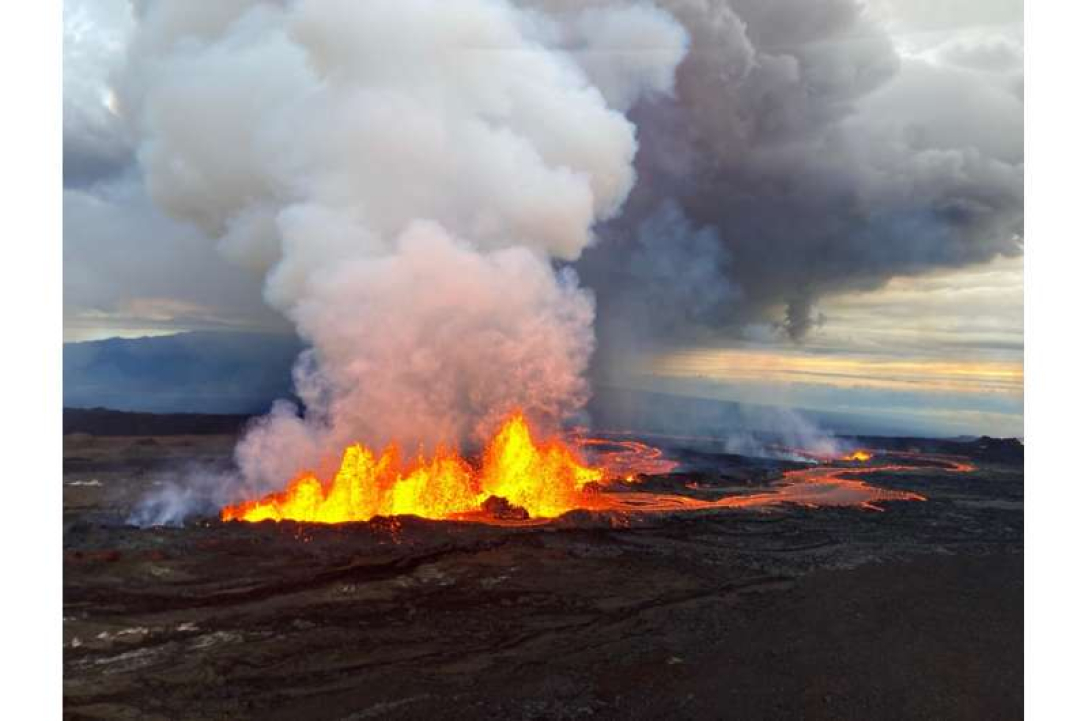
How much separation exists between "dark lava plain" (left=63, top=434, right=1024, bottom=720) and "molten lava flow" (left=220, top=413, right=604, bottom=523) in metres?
0.65

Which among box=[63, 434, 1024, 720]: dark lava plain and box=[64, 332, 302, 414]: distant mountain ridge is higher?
box=[64, 332, 302, 414]: distant mountain ridge

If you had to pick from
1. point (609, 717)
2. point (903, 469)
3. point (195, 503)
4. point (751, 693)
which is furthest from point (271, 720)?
point (903, 469)

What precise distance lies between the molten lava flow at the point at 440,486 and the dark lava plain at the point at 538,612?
649mm

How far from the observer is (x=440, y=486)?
8.50 metres

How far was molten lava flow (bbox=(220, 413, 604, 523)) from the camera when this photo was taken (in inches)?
311

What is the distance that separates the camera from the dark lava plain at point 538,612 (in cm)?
458

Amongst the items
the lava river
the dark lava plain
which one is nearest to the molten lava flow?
the lava river

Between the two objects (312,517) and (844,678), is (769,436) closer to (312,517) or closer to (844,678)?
(844,678)

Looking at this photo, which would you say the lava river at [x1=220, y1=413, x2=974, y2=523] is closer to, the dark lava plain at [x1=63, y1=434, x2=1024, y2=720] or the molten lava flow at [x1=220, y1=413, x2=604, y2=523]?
the molten lava flow at [x1=220, y1=413, x2=604, y2=523]

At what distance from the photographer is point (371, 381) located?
7.64 meters

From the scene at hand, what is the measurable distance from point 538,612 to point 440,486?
3.05 metres

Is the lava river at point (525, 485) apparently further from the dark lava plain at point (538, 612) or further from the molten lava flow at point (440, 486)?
the dark lava plain at point (538, 612)

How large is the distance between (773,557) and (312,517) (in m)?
5.10

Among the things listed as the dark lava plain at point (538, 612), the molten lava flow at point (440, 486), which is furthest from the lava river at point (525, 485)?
the dark lava plain at point (538, 612)
